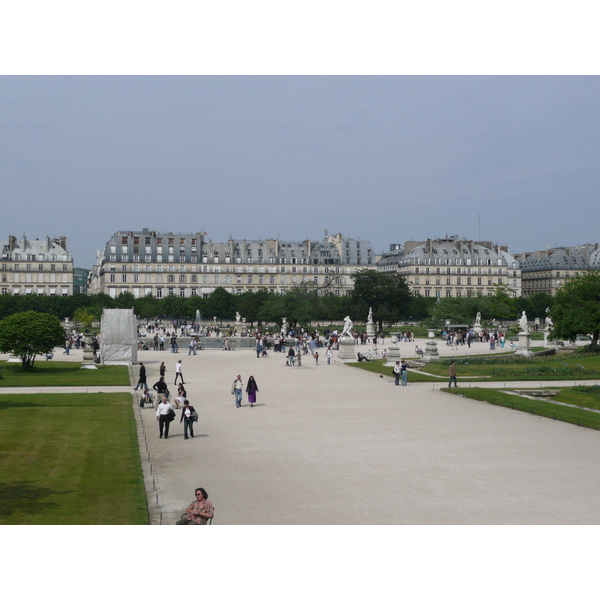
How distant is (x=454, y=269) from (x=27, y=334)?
336 ft

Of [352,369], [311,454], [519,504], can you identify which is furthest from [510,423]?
[352,369]

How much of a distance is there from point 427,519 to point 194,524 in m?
3.58

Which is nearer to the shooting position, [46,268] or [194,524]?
[194,524]

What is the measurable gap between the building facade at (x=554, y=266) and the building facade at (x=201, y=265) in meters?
36.8

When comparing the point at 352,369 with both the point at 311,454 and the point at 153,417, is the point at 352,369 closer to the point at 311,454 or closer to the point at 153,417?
the point at 153,417

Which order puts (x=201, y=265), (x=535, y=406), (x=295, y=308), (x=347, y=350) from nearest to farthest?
(x=535, y=406) < (x=347, y=350) < (x=295, y=308) < (x=201, y=265)

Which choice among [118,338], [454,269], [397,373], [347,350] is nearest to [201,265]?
[454,269]

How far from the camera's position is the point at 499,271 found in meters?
128

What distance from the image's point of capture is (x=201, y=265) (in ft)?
412

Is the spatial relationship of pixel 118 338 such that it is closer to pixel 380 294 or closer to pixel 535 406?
pixel 535 406

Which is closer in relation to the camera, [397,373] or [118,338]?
[397,373]

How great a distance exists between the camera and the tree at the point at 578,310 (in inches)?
1563

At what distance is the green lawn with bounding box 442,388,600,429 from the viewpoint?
20.2m

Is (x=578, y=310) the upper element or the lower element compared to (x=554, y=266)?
lower
